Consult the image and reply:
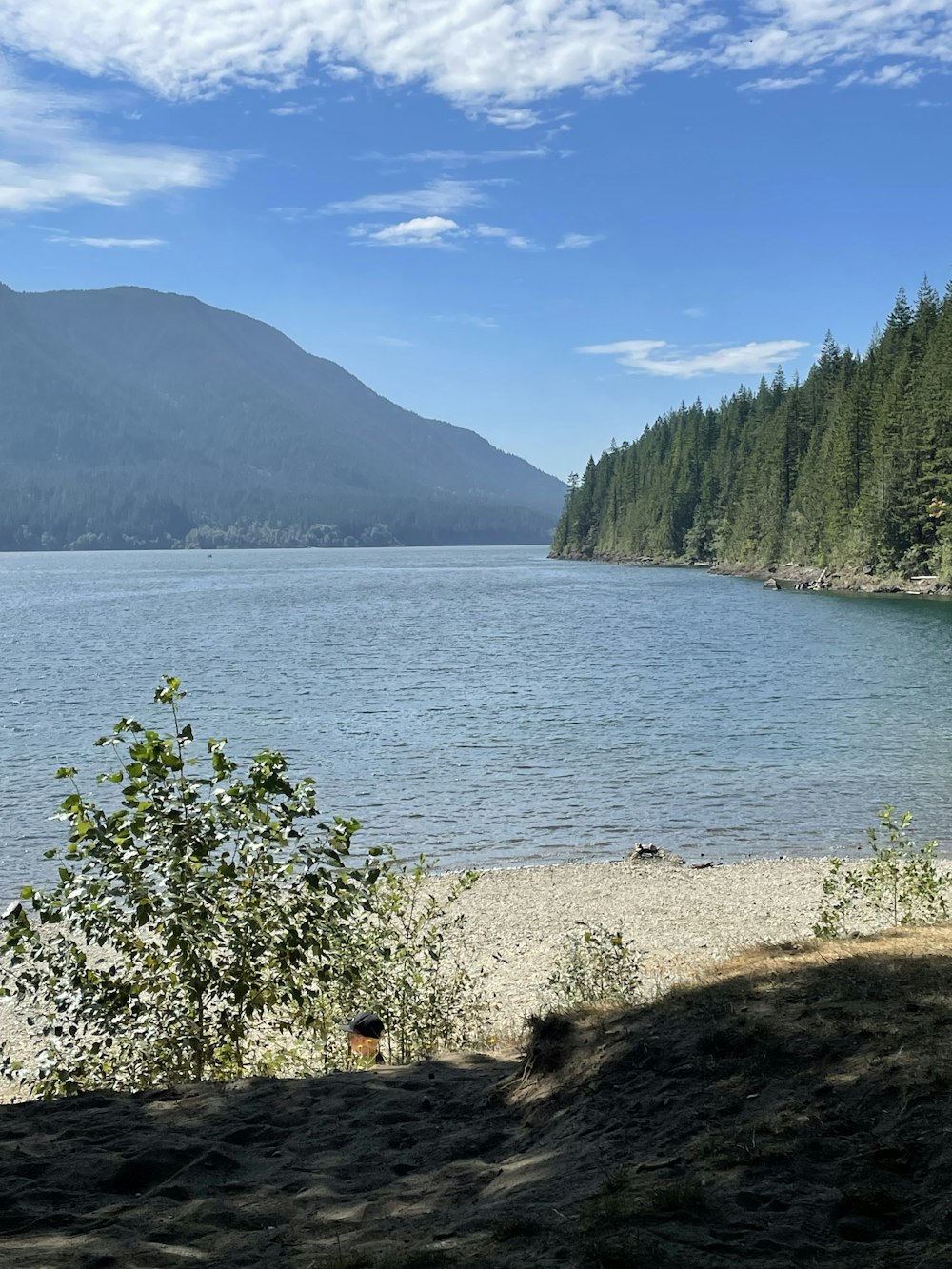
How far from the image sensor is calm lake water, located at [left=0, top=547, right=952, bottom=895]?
22688 millimetres

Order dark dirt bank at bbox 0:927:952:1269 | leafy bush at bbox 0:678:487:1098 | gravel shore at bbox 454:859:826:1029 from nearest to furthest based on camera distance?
dark dirt bank at bbox 0:927:952:1269, leafy bush at bbox 0:678:487:1098, gravel shore at bbox 454:859:826:1029

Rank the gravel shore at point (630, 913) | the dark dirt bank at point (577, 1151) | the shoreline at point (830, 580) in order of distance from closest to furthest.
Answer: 1. the dark dirt bank at point (577, 1151)
2. the gravel shore at point (630, 913)
3. the shoreline at point (830, 580)

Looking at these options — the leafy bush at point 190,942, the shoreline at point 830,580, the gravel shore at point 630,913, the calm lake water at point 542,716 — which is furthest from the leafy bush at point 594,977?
the shoreline at point 830,580

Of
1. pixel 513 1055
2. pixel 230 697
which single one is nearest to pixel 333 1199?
pixel 513 1055

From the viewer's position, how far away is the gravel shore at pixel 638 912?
46.2ft

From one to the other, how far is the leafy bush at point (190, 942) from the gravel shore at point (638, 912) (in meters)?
4.06

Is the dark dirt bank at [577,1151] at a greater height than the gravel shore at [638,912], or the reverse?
the dark dirt bank at [577,1151]

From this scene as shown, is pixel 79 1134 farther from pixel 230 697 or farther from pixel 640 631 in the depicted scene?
pixel 640 631

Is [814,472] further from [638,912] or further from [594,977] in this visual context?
[594,977]

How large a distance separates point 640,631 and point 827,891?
56.4 metres

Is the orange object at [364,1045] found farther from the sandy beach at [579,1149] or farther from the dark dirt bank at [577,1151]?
the dark dirt bank at [577,1151]

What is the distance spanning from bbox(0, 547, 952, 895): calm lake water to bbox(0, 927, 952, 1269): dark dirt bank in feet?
43.9

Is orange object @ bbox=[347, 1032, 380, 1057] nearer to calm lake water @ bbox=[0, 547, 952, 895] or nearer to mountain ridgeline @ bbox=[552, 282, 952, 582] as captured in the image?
calm lake water @ bbox=[0, 547, 952, 895]

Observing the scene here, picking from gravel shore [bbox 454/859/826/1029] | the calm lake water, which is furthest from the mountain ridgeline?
gravel shore [bbox 454/859/826/1029]
